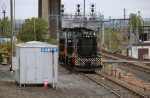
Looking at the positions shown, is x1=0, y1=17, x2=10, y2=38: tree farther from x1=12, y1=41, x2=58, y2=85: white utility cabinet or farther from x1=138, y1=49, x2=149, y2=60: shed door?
x1=12, y1=41, x2=58, y2=85: white utility cabinet

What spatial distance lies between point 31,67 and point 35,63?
0.26 metres

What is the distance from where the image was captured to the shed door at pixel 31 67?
16.6 meters

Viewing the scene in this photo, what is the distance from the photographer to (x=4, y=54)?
34.1 m

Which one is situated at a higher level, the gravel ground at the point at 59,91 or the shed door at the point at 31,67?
A: the shed door at the point at 31,67

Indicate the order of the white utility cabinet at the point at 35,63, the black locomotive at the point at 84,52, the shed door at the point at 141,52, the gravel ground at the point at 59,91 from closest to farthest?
the gravel ground at the point at 59,91 < the white utility cabinet at the point at 35,63 < the black locomotive at the point at 84,52 < the shed door at the point at 141,52

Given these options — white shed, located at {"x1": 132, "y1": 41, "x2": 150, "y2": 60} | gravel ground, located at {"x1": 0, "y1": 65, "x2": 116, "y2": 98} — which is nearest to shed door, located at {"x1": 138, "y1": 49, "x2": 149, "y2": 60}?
white shed, located at {"x1": 132, "y1": 41, "x2": 150, "y2": 60}

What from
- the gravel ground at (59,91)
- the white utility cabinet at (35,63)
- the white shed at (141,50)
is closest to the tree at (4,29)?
the white shed at (141,50)

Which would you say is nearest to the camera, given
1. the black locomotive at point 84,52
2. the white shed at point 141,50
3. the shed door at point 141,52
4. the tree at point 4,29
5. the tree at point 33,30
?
the black locomotive at point 84,52

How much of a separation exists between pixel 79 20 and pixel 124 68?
27810mm

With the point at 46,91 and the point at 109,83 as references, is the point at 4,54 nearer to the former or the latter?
the point at 109,83

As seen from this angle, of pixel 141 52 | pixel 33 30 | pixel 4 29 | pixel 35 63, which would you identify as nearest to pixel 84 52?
pixel 35 63

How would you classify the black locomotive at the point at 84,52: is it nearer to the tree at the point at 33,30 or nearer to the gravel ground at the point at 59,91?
the gravel ground at the point at 59,91

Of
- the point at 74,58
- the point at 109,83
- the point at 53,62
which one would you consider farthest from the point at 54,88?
the point at 74,58

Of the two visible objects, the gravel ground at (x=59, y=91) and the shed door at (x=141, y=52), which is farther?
the shed door at (x=141, y=52)
